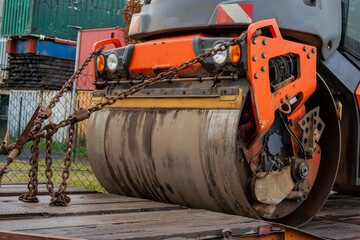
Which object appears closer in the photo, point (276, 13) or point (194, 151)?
point (194, 151)

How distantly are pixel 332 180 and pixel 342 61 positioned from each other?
3.36ft

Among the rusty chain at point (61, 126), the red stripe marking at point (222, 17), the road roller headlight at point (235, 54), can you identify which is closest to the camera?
the rusty chain at point (61, 126)

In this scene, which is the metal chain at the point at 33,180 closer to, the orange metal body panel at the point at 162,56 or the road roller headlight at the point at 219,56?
the orange metal body panel at the point at 162,56

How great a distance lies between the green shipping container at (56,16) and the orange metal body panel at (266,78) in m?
22.7

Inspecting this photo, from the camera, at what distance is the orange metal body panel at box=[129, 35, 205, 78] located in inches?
178

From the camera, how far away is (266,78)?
13.6ft

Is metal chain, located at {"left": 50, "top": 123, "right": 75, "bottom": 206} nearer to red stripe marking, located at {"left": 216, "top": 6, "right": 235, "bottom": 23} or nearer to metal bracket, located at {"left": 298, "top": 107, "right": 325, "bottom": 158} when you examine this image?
red stripe marking, located at {"left": 216, "top": 6, "right": 235, "bottom": 23}

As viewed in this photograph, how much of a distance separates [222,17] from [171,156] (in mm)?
1115

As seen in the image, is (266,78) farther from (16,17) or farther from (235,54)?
(16,17)

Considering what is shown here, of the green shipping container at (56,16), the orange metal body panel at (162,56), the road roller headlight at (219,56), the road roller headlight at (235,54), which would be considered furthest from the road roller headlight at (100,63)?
the green shipping container at (56,16)

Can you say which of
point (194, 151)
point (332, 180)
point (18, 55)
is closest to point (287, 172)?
point (332, 180)

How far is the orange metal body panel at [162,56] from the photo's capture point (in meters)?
4.52

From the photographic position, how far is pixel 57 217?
367 cm

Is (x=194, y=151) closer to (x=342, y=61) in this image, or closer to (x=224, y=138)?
(x=224, y=138)
